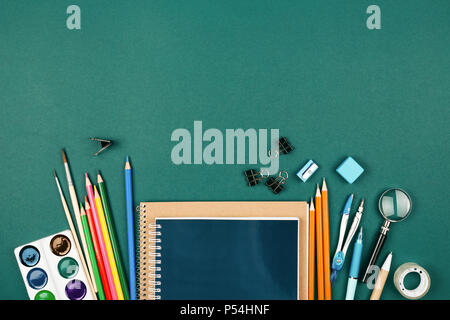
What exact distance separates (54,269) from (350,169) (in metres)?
0.92

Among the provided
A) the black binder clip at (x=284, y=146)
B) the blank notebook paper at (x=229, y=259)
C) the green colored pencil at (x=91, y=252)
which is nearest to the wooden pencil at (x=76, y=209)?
the green colored pencil at (x=91, y=252)

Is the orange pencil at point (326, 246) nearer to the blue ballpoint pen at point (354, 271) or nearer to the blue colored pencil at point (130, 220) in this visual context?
the blue ballpoint pen at point (354, 271)

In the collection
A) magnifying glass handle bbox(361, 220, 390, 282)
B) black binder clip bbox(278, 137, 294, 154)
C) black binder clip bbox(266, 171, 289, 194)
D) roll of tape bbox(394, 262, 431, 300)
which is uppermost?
black binder clip bbox(278, 137, 294, 154)

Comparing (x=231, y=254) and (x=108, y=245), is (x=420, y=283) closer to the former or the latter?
(x=231, y=254)

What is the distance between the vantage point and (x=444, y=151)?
113cm

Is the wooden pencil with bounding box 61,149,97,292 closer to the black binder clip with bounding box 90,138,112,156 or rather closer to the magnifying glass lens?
the black binder clip with bounding box 90,138,112,156

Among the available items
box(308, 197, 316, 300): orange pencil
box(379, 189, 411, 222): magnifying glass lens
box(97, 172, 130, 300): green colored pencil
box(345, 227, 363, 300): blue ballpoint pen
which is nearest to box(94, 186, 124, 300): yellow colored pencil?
box(97, 172, 130, 300): green colored pencil

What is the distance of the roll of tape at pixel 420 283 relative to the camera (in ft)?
3.57

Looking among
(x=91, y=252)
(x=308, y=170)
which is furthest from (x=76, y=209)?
(x=308, y=170)

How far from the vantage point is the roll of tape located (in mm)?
1088

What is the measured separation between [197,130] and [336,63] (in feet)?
1.50

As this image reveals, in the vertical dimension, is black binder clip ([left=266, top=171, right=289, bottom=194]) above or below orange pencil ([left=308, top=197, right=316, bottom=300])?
above
